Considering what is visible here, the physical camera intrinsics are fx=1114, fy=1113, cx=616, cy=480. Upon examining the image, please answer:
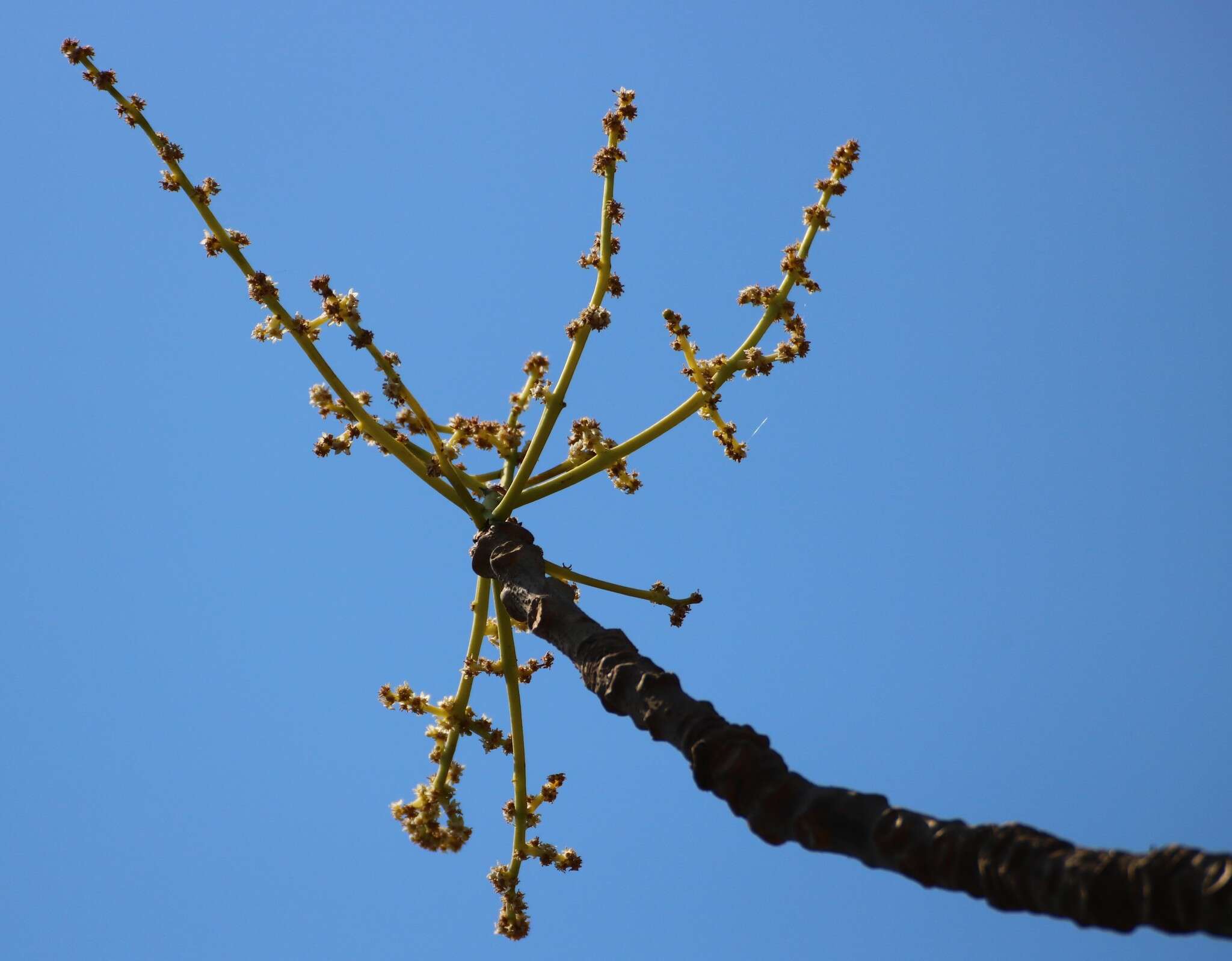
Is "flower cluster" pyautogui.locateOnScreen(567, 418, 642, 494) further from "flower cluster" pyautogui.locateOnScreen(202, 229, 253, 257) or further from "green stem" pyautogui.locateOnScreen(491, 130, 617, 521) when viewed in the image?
"flower cluster" pyautogui.locateOnScreen(202, 229, 253, 257)

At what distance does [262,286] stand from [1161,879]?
19.9 feet

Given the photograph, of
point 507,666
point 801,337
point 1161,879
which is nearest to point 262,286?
point 507,666

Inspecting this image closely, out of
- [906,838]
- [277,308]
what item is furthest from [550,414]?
[906,838]

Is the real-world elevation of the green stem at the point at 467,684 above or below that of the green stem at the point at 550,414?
below

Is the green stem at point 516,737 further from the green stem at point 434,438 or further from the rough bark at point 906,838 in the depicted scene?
the rough bark at point 906,838

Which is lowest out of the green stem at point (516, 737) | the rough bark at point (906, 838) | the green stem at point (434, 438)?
the rough bark at point (906, 838)

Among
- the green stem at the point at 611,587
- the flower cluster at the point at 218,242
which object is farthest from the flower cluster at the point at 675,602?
the flower cluster at the point at 218,242

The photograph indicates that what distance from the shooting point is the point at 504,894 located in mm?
7527

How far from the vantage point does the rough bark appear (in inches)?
126

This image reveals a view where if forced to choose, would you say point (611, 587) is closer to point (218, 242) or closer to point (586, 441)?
point (586, 441)

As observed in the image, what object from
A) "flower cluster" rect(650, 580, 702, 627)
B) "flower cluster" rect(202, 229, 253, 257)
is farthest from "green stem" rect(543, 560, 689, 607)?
"flower cluster" rect(202, 229, 253, 257)

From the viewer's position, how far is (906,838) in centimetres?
392

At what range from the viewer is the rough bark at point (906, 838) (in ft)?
10.5

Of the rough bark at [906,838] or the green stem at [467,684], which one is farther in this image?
the green stem at [467,684]
